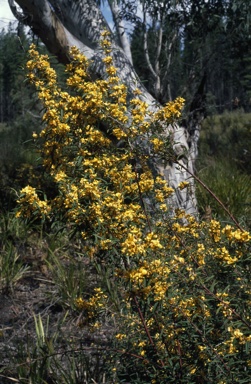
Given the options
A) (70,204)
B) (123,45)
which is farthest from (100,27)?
(70,204)

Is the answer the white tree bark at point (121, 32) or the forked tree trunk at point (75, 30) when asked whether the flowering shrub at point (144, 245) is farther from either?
the white tree bark at point (121, 32)

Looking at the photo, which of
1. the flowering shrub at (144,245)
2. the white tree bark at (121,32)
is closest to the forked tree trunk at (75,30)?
the white tree bark at (121,32)

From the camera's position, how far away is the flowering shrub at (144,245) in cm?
219

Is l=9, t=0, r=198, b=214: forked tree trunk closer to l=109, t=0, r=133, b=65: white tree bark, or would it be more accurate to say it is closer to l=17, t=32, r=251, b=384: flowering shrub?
l=109, t=0, r=133, b=65: white tree bark

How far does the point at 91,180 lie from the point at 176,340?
80 cm

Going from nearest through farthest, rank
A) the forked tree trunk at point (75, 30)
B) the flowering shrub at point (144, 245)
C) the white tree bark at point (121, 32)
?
the flowering shrub at point (144, 245) → the forked tree trunk at point (75, 30) → the white tree bark at point (121, 32)

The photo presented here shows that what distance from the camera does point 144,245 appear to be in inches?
81.8

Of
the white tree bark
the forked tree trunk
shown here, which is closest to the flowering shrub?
the forked tree trunk

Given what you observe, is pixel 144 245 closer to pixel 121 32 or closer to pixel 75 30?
pixel 75 30

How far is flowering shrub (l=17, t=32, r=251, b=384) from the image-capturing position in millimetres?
2191

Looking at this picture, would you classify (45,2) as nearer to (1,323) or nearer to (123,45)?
(123,45)

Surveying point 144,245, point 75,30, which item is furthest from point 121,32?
point 144,245

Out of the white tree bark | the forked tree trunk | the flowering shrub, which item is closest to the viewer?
the flowering shrub

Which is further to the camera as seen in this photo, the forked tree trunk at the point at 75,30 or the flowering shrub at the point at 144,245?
the forked tree trunk at the point at 75,30
